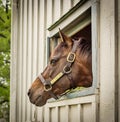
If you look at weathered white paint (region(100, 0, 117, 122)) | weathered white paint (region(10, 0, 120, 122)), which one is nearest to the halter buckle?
weathered white paint (region(10, 0, 120, 122))

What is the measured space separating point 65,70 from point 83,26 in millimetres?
432

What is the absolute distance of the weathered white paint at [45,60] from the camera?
281 centimetres

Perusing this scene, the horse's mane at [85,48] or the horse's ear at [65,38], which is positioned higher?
the horse's ear at [65,38]

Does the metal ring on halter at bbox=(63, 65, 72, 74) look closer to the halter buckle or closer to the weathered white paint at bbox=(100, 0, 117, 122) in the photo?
the halter buckle

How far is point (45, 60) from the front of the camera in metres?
4.34

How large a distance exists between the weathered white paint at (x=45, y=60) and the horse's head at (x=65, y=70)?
0.13 meters

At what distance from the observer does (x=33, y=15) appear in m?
5.10

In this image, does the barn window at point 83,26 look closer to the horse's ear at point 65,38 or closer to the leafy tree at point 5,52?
the horse's ear at point 65,38

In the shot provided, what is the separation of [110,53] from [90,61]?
38 centimetres

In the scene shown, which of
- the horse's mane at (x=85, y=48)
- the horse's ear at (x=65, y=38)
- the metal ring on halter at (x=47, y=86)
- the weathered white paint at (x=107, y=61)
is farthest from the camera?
the metal ring on halter at (x=47, y=86)

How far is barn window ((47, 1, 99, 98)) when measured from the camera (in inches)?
118

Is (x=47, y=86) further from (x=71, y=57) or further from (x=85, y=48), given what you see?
(x=85, y=48)

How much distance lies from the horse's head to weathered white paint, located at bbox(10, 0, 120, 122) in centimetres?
13

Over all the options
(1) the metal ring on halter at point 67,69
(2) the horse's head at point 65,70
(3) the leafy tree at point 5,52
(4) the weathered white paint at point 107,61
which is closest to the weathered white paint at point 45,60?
(4) the weathered white paint at point 107,61
